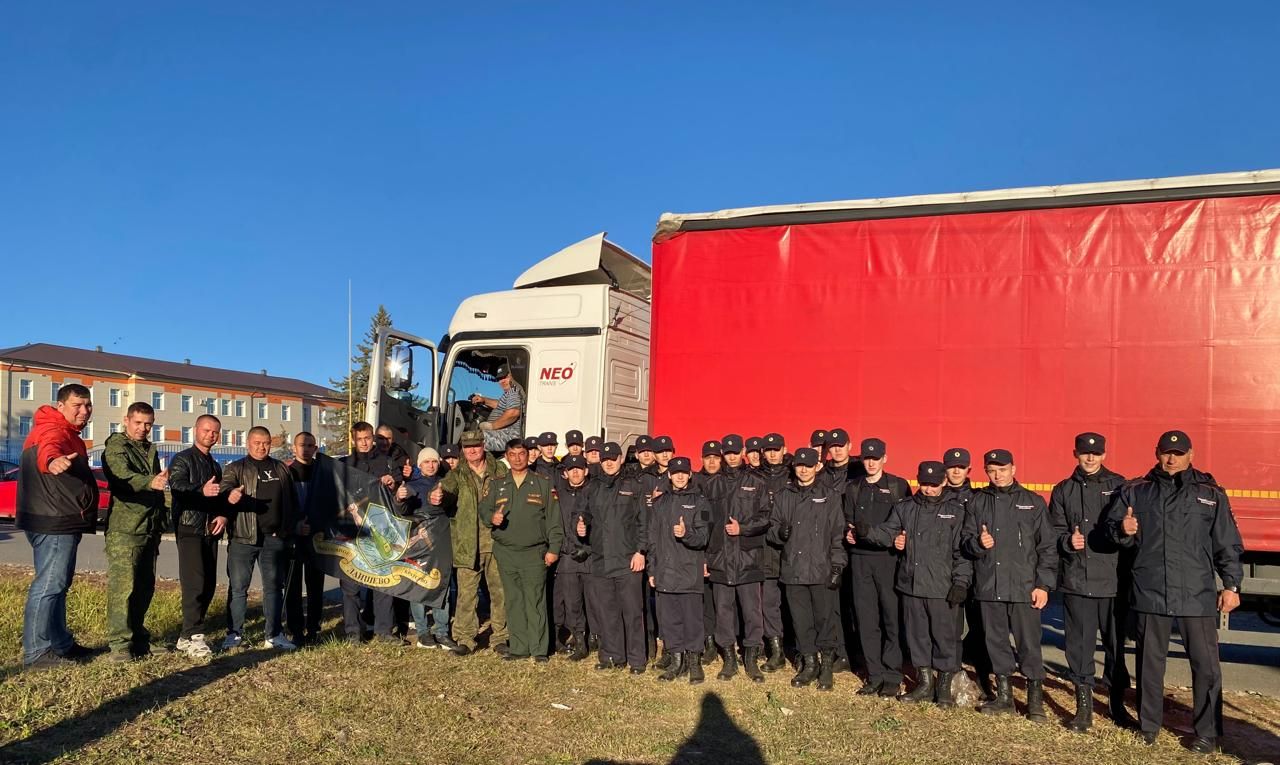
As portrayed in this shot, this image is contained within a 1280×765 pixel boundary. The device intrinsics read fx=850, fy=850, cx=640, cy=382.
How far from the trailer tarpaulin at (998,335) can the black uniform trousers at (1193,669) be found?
122cm

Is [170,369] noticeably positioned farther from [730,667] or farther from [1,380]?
[730,667]

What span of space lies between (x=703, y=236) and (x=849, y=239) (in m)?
1.32

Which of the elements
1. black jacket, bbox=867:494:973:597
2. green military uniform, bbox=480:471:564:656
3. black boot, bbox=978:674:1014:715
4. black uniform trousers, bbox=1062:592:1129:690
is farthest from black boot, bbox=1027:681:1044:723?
green military uniform, bbox=480:471:564:656

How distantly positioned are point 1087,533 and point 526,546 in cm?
435

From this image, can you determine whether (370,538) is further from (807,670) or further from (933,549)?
(933,549)

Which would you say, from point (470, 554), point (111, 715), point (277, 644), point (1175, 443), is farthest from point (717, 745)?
point (277, 644)

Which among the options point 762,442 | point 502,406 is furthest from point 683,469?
point 502,406

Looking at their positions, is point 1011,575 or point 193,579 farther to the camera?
point 193,579

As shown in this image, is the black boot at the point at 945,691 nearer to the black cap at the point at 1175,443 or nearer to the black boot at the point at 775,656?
the black boot at the point at 775,656

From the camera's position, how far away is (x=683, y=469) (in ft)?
22.9

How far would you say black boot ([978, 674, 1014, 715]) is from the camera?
606cm

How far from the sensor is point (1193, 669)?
5.53m

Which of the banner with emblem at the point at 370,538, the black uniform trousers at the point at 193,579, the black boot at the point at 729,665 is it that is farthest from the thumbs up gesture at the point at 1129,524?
the black uniform trousers at the point at 193,579

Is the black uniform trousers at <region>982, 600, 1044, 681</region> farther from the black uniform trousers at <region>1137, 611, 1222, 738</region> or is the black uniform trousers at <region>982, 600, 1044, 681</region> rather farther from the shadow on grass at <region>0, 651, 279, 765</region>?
the shadow on grass at <region>0, 651, 279, 765</region>
